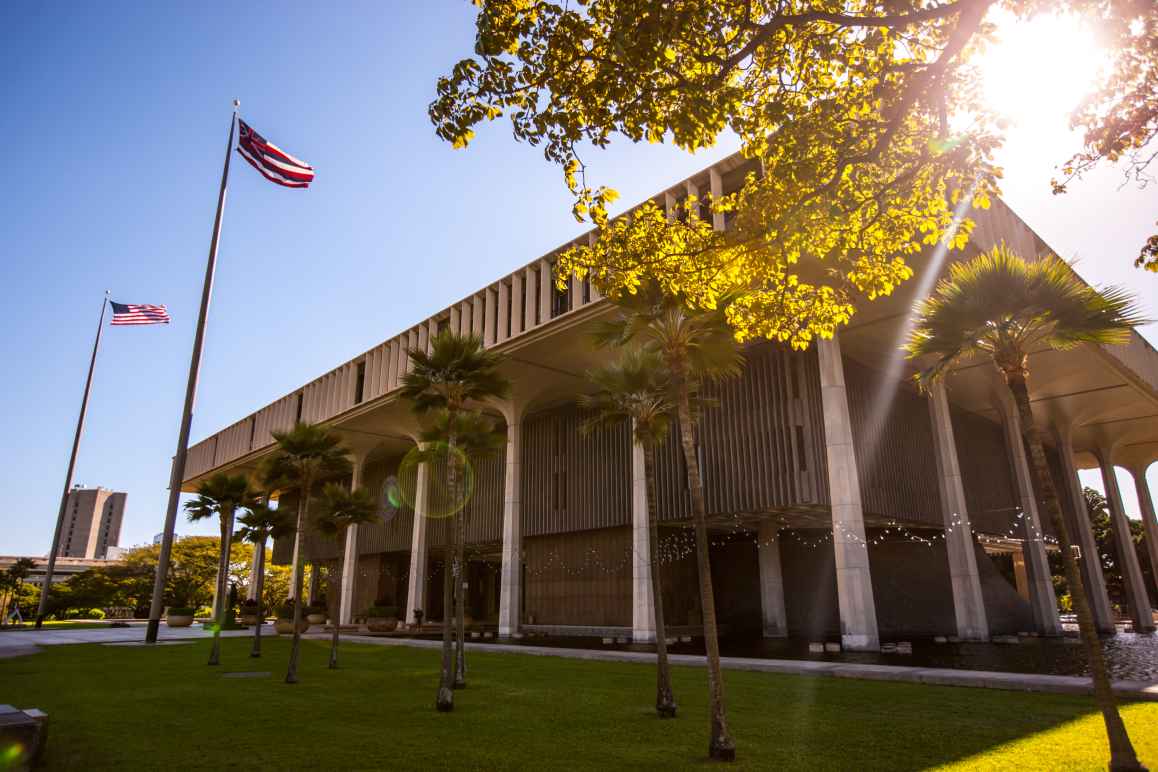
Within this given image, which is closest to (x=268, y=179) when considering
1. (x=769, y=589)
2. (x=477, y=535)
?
(x=477, y=535)

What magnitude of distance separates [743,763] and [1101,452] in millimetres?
50253

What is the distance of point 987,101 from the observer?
27.9 feet

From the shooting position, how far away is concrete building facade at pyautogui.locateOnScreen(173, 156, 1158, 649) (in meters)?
26.3

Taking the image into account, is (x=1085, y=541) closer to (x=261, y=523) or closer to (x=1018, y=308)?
(x=1018, y=308)

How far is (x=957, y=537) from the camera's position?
28.3 m

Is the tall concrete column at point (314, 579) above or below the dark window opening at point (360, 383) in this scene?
below

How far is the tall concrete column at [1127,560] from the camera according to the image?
132 feet

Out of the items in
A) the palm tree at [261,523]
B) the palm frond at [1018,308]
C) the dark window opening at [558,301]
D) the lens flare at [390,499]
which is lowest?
the palm tree at [261,523]

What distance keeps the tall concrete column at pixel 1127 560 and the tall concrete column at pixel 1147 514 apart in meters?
2.51

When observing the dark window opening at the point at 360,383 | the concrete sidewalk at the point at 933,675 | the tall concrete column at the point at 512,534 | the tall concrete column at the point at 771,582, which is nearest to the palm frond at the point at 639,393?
the concrete sidewalk at the point at 933,675

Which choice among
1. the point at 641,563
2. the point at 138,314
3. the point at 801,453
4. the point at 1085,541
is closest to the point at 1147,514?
the point at 1085,541

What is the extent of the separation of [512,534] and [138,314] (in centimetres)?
2331

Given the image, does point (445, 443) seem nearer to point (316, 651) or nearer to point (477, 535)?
point (316, 651)

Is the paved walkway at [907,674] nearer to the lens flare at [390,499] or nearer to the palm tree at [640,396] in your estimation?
the palm tree at [640,396]
